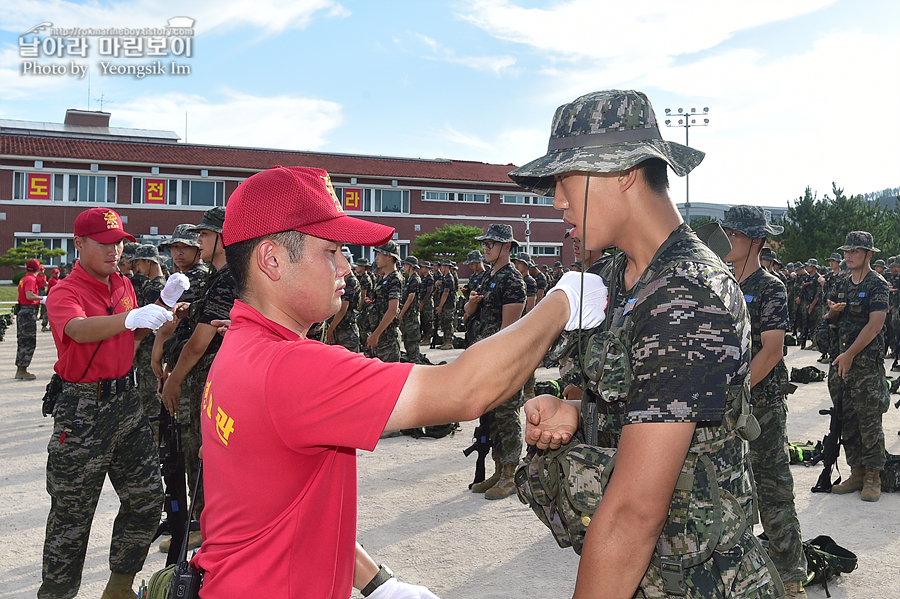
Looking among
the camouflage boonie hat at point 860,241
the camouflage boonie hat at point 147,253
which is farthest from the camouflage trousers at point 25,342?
the camouflage boonie hat at point 860,241

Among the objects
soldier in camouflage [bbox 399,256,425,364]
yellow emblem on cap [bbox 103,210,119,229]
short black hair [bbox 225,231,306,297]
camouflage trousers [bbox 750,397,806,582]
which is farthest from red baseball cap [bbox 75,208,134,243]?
soldier in camouflage [bbox 399,256,425,364]

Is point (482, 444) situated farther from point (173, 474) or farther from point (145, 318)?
point (145, 318)

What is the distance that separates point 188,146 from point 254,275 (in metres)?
43.7

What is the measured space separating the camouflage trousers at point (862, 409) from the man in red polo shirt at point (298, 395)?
5.89 metres

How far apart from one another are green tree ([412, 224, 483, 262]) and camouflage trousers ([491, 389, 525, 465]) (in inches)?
1365

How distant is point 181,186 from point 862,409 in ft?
127

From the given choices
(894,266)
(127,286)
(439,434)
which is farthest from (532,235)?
(127,286)

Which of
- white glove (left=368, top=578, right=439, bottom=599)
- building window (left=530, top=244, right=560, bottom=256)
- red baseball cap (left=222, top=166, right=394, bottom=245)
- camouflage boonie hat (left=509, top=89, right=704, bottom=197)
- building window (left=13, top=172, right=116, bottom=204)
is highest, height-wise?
building window (left=13, top=172, right=116, bottom=204)

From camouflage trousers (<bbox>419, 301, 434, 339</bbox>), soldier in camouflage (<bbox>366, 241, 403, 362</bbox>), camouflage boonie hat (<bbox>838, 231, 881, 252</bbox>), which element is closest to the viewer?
camouflage boonie hat (<bbox>838, 231, 881, 252</bbox>)

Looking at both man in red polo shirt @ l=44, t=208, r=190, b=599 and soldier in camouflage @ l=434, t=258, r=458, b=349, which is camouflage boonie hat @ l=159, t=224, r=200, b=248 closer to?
man in red polo shirt @ l=44, t=208, r=190, b=599

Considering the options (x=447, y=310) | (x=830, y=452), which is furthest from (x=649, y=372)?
(x=447, y=310)

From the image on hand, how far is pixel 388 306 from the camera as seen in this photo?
406 inches

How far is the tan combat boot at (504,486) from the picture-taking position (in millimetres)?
6230

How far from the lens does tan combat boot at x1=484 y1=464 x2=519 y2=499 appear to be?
623 cm
